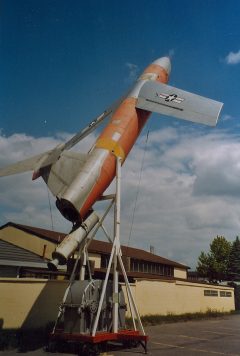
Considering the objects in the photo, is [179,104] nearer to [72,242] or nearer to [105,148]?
[105,148]

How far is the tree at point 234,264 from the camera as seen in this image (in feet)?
186

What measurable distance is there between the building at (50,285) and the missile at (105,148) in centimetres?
402

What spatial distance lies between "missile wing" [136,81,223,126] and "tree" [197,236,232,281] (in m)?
45.4

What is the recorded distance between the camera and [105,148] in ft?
44.9

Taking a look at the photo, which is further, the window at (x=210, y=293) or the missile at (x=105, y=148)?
the window at (x=210, y=293)

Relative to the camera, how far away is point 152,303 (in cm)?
2645

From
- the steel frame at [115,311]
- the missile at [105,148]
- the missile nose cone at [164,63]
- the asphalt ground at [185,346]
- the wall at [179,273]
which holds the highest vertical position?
the missile nose cone at [164,63]

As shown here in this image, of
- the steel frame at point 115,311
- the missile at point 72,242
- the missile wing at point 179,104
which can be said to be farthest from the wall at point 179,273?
the missile wing at point 179,104

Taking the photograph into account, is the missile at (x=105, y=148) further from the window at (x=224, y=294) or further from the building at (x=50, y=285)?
the window at (x=224, y=294)

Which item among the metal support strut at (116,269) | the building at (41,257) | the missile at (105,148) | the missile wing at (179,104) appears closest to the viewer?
the metal support strut at (116,269)

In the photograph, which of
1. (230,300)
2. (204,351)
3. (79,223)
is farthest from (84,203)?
(230,300)

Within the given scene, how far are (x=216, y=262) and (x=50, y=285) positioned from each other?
141 feet

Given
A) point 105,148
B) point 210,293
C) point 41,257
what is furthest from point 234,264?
point 105,148

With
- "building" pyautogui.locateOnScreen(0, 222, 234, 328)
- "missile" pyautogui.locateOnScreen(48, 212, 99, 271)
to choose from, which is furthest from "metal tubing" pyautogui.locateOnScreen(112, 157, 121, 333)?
"building" pyautogui.locateOnScreen(0, 222, 234, 328)
